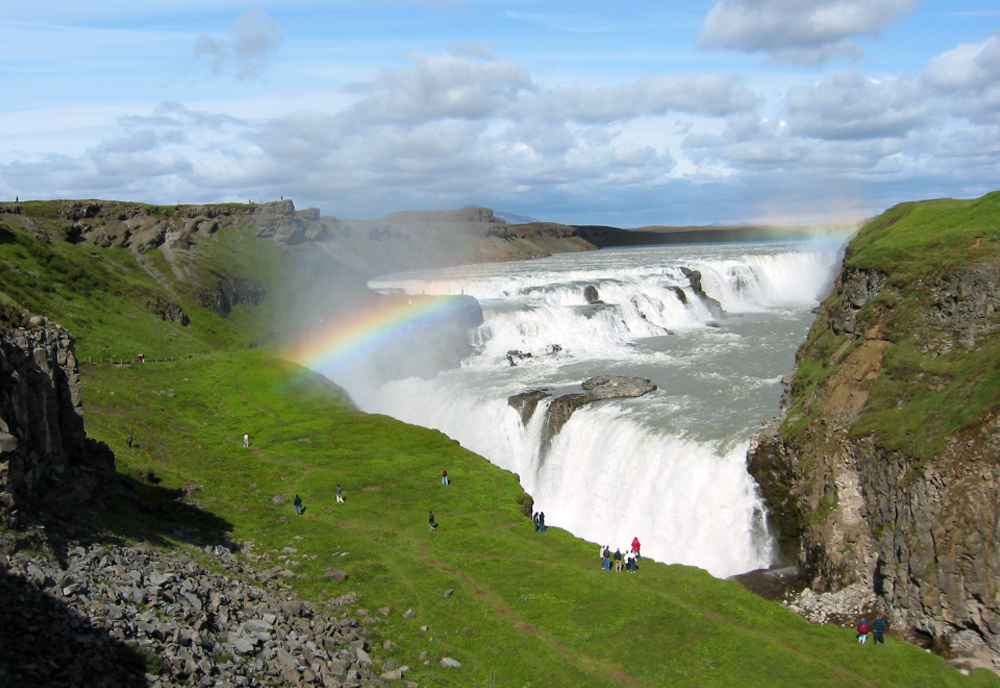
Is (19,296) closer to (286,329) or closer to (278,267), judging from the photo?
(286,329)

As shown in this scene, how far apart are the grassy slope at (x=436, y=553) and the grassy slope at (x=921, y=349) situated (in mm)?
10830

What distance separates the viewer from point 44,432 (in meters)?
29.1

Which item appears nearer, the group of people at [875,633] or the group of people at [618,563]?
the group of people at [875,633]

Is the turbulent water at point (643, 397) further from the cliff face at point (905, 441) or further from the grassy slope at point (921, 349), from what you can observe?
the grassy slope at point (921, 349)

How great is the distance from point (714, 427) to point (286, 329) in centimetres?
8497

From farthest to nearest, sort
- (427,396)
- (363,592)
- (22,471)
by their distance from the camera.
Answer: (427,396)
(363,592)
(22,471)

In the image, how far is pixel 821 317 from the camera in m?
55.0

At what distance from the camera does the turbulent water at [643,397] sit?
141 feet

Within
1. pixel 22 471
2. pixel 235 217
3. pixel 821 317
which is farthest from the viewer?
pixel 235 217

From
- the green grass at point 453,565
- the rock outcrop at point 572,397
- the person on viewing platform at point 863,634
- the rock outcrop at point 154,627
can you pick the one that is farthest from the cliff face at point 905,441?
the rock outcrop at point 154,627

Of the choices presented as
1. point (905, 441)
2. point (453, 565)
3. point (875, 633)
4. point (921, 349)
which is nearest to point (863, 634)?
point (875, 633)

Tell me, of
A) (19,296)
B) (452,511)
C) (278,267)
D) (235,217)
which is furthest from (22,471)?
(235,217)

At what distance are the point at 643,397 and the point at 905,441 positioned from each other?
80.0ft

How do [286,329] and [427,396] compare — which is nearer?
[427,396]
